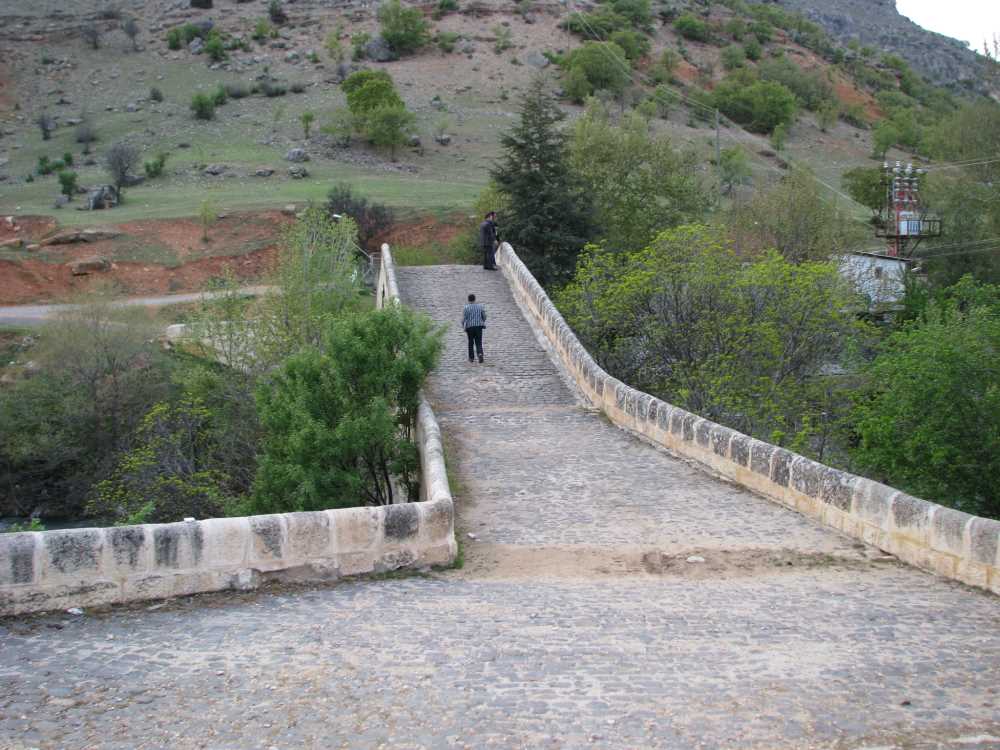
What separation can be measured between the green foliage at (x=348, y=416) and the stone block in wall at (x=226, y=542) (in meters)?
3.78

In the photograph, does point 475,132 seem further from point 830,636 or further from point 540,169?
point 830,636

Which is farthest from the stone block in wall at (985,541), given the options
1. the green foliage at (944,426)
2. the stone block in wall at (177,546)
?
the green foliage at (944,426)

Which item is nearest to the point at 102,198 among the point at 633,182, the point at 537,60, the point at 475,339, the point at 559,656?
the point at 633,182

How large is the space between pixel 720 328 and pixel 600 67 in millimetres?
54361

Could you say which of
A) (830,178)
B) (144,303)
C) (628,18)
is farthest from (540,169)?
(628,18)

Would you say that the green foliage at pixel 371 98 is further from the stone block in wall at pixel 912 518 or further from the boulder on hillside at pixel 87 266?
the stone block in wall at pixel 912 518

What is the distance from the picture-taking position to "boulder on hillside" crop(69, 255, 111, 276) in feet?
115

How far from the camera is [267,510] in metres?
12.3

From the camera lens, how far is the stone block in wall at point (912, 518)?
7.75 meters

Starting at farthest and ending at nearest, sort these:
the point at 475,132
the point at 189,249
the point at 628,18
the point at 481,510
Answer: the point at 628,18, the point at 475,132, the point at 189,249, the point at 481,510

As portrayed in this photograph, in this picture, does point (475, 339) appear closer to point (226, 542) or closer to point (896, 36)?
point (226, 542)

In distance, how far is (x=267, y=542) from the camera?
7.26 m

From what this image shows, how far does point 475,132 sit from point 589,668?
177 ft

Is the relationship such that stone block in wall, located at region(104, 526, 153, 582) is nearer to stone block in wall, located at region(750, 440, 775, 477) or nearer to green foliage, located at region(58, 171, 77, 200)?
stone block in wall, located at region(750, 440, 775, 477)
